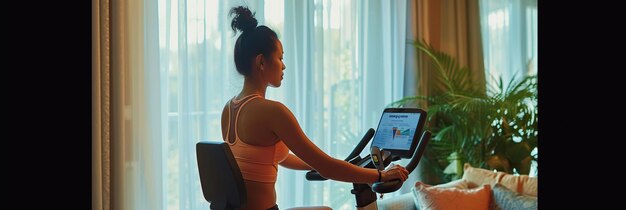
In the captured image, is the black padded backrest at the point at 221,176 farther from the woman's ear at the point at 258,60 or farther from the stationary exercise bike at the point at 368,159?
the woman's ear at the point at 258,60

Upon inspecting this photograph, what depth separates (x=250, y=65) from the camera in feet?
6.36

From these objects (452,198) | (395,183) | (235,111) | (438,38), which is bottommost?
(452,198)

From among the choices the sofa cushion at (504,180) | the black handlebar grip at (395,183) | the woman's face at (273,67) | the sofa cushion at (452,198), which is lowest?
the sofa cushion at (452,198)

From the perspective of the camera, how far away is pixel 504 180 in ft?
9.68

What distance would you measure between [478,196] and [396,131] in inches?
40.8

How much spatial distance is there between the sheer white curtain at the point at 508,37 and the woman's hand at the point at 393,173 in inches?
86.7

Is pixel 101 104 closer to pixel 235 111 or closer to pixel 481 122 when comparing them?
pixel 235 111

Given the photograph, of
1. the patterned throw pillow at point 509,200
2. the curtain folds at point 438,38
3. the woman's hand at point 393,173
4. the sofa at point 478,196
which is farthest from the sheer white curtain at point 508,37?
the woman's hand at point 393,173

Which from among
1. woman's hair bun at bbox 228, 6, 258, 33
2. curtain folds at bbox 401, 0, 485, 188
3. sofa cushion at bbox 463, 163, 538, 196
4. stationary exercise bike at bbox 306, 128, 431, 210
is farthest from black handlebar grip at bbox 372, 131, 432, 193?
curtain folds at bbox 401, 0, 485, 188

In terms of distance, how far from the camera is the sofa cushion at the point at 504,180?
2.87 m

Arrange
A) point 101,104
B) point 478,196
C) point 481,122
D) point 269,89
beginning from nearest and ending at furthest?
point 101,104, point 478,196, point 269,89, point 481,122

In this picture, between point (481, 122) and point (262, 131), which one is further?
point (481, 122)

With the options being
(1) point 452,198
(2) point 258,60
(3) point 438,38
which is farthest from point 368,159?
(3) point 438,38

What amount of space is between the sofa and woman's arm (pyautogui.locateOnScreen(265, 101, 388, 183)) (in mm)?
1011
